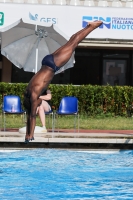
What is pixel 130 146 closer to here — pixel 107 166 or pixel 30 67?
pixel 107 166

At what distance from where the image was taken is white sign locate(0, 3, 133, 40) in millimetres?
23641

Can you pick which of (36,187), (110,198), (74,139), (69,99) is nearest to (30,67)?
(69,99)

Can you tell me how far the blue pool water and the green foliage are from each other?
8476 mm

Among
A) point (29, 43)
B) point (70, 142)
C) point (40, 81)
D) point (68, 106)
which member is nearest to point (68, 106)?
point (68, 106)

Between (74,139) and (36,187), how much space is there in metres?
3.55

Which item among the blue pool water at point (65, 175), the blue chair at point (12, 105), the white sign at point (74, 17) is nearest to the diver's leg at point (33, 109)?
the blue pool water at point (65, 175)

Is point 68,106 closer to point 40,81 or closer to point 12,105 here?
point 12,105

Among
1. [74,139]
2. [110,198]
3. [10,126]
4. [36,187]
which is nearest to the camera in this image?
[110,198]

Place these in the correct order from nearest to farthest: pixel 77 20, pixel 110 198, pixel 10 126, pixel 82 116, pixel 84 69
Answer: pixel 110 198, pixel 10 126, pixel 82 116, pixel 77 20, pixel 84 69

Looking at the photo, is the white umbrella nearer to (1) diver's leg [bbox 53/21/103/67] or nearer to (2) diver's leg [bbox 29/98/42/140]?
(1) diver's leg [bbox 53/21/103/67]

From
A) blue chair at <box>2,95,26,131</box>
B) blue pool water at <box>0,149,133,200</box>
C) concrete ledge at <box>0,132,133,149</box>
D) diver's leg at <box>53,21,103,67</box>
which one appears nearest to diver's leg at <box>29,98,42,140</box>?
diver's leg at <box>53,21,103,67</box>

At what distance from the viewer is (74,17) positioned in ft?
78.6

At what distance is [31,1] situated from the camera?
2488 cm

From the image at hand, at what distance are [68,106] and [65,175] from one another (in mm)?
5376
